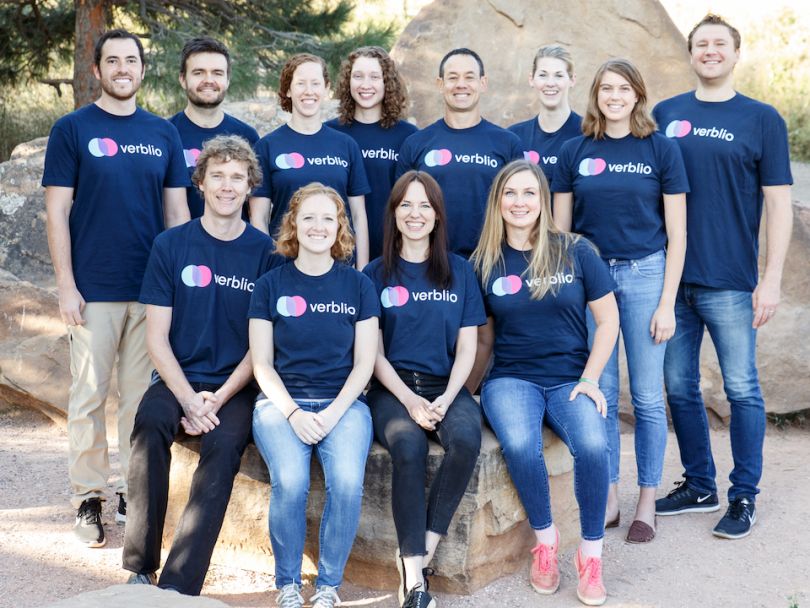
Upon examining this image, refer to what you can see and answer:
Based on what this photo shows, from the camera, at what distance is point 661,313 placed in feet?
12.9

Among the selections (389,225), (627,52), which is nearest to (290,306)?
(389,225)

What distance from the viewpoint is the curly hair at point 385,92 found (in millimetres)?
4422

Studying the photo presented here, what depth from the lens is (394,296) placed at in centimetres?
375

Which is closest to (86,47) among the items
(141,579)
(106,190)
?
(106,190)

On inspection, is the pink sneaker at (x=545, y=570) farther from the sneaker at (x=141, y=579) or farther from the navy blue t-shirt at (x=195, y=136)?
the navy blue t-shirt at (x=195, y=136)

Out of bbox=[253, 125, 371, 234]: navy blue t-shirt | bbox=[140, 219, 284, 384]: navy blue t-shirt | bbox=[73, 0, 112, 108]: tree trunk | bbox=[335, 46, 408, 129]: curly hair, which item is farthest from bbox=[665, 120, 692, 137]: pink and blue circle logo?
bbox=[73, 0, 112, 108]: tree trunk

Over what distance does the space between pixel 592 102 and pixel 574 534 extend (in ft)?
5.77

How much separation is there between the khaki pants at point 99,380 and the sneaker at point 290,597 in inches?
44.1

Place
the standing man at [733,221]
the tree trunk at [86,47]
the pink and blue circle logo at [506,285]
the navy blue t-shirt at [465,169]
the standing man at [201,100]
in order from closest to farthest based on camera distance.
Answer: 1. the pink and blue circle logo at [506,285]
2. the standing man at [733,221]
3. the navy blue t-shirt at [465,169]
4. the standing man at [201,100]
5. the tree trunk at [86,47]

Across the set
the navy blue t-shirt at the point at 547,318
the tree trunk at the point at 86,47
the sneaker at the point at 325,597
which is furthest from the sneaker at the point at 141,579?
the tree trunk at the point at 86,47

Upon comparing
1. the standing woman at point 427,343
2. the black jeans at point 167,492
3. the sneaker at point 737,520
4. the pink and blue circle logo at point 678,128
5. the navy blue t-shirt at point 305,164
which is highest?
the pink and blue circle logo at point 678,128

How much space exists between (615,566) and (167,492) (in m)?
1.71

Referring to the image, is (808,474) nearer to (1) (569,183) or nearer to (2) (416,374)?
(1) (569,183)

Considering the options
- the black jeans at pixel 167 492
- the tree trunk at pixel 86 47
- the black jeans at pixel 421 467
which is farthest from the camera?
the tree trunk at pixel 86 47
